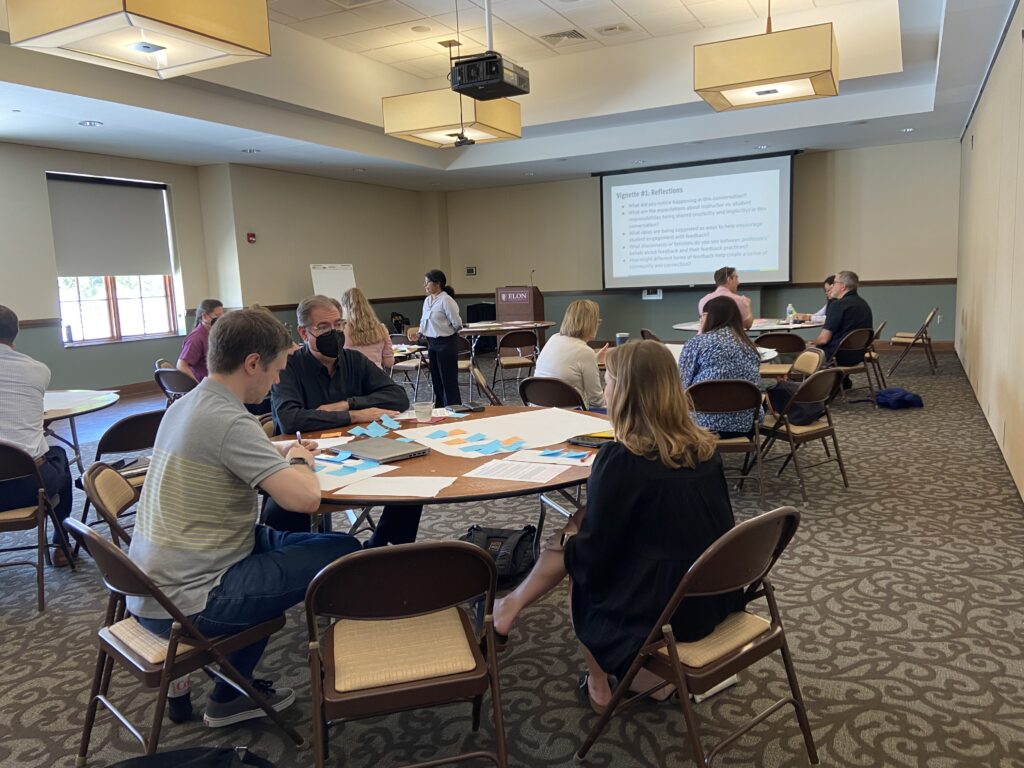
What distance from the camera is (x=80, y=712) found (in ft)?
8.20

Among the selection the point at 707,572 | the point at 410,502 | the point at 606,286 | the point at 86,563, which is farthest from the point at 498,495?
the point at 606,286

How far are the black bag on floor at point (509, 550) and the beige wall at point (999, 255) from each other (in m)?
3.06

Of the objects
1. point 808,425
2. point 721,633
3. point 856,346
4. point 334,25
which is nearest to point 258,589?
point 721,633

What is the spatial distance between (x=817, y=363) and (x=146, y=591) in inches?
183

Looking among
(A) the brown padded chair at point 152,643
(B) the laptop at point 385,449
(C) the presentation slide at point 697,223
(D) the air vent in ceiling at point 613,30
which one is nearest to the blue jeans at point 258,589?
(A) the brown padded chair at point 152,643

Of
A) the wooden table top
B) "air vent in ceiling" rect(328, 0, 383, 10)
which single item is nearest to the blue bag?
the wooden table top

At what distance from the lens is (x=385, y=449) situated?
2.70m

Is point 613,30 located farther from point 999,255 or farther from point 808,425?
point 808,425

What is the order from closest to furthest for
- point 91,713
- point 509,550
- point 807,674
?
point 91,713, point 807,674, point 509,550

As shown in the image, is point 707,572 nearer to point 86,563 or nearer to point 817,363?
point 86,563

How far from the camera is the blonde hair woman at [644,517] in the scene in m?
1.96

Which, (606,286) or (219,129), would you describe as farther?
(606,286)

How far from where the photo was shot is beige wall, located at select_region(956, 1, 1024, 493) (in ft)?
14.6

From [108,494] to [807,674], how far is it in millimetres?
2416
